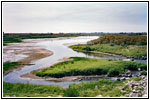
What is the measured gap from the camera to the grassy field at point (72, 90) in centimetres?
510

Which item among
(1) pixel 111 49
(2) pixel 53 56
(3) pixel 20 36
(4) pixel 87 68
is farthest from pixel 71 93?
(1) pixel 111 49

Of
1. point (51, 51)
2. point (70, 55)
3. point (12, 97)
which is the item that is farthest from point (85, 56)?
point (12, 97)

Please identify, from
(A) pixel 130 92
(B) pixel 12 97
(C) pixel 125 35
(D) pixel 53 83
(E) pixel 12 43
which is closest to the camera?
(B) pixel 12 97

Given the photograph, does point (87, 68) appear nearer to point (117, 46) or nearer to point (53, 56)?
point (53, 56)

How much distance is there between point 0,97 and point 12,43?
1.81 m

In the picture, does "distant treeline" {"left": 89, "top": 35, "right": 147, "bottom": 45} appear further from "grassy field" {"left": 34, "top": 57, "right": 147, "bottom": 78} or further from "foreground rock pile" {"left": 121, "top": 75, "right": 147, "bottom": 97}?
"foreground rock pile" {"left": 121, "top": 75, "right": 147, "bottom": 97}

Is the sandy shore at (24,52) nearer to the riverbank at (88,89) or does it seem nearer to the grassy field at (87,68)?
the grassy field at (87,68)

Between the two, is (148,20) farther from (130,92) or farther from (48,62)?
(48,62)

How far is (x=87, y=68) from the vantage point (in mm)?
6203

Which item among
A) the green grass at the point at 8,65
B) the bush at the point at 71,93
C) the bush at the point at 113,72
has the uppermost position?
the green grass at the point at 8,65

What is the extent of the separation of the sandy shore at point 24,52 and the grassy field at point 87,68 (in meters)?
0.64

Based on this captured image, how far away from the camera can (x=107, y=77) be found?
5953 millimetres

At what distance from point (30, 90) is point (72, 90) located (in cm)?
99

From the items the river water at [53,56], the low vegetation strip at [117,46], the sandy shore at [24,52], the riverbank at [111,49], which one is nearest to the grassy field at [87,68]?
the river water at [53,56]
